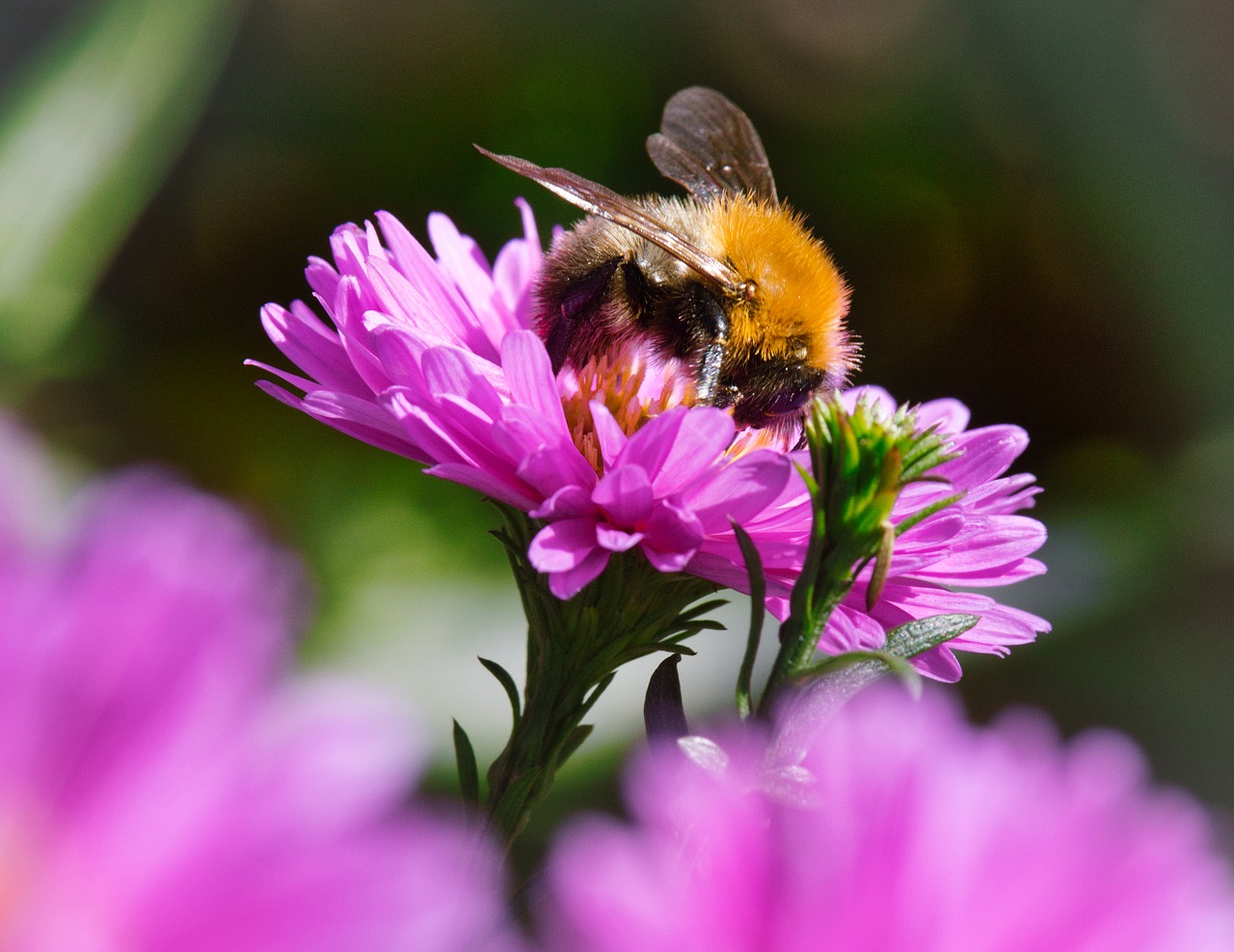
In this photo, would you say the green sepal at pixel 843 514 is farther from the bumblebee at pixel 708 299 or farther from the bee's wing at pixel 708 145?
the bee's wing at pixel 708 145

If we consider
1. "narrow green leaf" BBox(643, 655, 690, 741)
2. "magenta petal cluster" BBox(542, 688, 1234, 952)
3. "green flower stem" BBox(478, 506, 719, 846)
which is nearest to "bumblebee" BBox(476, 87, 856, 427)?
"green flower stem" BBox(478, 506, 719, 846)

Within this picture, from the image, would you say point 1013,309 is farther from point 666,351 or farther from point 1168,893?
point 1168,893

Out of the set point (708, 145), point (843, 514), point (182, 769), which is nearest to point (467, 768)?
point (843, 514)

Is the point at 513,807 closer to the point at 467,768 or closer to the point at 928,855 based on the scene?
the point at 467,768

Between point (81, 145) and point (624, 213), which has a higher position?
point (624, 213)

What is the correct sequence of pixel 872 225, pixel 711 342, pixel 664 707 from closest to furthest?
pixel 664 707, pixel 711 342, pixel 872 225

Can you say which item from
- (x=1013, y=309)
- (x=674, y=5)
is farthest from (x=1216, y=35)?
(x=674, y=5)
